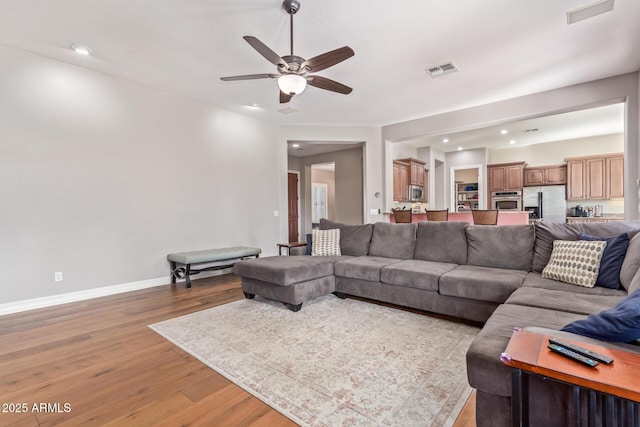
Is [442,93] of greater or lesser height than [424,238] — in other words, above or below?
above

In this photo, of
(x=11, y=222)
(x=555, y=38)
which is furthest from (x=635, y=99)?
(x=11, y=222)

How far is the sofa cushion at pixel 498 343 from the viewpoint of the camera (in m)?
1.30

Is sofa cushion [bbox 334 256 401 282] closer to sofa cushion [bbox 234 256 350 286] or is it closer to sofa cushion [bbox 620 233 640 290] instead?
sofa cushion [bbox 234 256 350 286]

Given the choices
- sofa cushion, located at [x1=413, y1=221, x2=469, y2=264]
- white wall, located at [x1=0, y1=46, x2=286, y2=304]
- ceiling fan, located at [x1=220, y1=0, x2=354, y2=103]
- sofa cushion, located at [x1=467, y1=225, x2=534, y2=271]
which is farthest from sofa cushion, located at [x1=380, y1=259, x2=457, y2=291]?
white wall, located at [x1=0, y1=46, x2=286, y2=304]

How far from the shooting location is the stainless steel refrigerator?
774 centimetres

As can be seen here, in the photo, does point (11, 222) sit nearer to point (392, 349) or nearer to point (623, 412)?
point (392, 349)

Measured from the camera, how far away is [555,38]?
3.14 metres

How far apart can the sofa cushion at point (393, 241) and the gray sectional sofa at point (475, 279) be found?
13 millimetres

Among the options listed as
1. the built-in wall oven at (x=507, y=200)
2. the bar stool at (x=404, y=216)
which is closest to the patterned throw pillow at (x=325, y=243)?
the bar stool at (x=404, y=216)

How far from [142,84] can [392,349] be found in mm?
4718

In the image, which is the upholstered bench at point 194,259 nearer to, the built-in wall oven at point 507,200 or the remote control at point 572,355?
the remote control at point 572,355

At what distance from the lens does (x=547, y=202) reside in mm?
7871

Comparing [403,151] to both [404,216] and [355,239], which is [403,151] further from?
[355,239]

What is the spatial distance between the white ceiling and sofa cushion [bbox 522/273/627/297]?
2.42 metres
